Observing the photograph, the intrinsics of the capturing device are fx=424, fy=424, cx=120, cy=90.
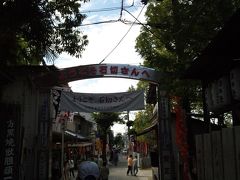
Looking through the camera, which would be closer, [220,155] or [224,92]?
[220,155]

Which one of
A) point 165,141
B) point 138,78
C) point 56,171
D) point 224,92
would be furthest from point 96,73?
point 224,92

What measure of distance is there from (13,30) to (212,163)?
24.3 ft

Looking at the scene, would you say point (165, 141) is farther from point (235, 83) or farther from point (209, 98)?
point (235, 83)

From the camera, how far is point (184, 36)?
14.5 meters

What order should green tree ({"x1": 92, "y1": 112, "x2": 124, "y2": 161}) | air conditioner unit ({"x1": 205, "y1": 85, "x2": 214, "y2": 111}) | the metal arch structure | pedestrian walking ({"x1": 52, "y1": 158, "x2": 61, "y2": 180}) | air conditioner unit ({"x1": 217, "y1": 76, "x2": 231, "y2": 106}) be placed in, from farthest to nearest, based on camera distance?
1. green tree ({"x1": 92, "y1": 112, "x2": 124, "y2": 161})
2. pedestrian walking ({"x1": 52, "y1": 158, "x2": 61, "y2": 180})
3. the metal arch structure
4. air conditioner unit ({"x1": 205, "y1": 85, "x2": 214, "y2": 111})
5. air conditioner unit ({"x1": 217, "y1": 76, "x2": 231, "y2": 106})

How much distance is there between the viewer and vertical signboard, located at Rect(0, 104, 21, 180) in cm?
1582

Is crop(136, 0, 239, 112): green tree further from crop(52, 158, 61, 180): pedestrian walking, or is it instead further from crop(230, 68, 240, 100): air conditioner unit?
crop(52, 158, 61, 180): pedestrian walking

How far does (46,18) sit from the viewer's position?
1488 cm

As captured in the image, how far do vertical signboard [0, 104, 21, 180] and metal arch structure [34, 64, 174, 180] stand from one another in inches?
199

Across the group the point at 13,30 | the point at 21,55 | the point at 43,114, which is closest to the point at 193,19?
the point at 13,30

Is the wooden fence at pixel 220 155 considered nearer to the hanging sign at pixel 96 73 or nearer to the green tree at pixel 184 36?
the green tree at pixel 184 36

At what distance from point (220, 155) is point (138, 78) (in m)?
12.4

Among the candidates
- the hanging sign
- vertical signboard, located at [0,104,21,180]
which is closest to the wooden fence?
vertical signboard, located at [0,104,21,180]

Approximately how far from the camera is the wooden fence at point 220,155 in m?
7.78
